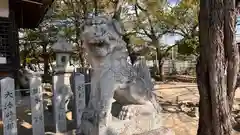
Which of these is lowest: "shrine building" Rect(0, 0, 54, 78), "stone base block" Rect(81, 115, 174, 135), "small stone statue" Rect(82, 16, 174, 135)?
"stone base block" Rect(81, 115, 174, 135)

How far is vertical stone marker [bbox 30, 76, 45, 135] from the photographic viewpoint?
4789mm

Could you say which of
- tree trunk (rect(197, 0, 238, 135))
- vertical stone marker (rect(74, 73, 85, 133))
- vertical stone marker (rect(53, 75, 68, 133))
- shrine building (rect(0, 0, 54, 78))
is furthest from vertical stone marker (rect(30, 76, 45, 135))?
tree trunk (rect(197, 0, 238, 135))

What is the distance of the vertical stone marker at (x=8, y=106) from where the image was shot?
4.32 meters

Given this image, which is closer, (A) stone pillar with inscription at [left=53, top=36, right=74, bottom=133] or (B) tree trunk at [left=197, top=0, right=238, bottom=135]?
(B) tree trunk at [left=197, top=0, right=238, bottom=135]

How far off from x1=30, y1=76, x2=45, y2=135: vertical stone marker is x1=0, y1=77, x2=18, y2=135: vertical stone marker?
0.40m

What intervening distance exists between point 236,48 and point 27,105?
588 cm

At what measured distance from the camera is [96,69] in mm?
3752

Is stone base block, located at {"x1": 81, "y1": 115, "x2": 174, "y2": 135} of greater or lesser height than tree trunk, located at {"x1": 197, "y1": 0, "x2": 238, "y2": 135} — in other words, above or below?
below

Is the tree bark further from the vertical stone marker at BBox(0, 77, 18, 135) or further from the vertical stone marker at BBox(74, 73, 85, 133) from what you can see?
the vertical stone marker at BBox(0, 77, 18, 135)

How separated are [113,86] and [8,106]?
186cm

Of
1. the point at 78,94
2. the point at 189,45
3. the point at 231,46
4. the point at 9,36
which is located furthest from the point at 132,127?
the point at 189,45

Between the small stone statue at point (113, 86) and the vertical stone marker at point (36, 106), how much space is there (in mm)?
1304

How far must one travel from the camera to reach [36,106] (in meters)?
4.83

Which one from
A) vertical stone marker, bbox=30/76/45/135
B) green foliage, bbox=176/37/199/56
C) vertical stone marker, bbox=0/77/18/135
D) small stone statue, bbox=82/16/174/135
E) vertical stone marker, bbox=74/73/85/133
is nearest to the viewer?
small stone statue, bbox=82/16/174/135
